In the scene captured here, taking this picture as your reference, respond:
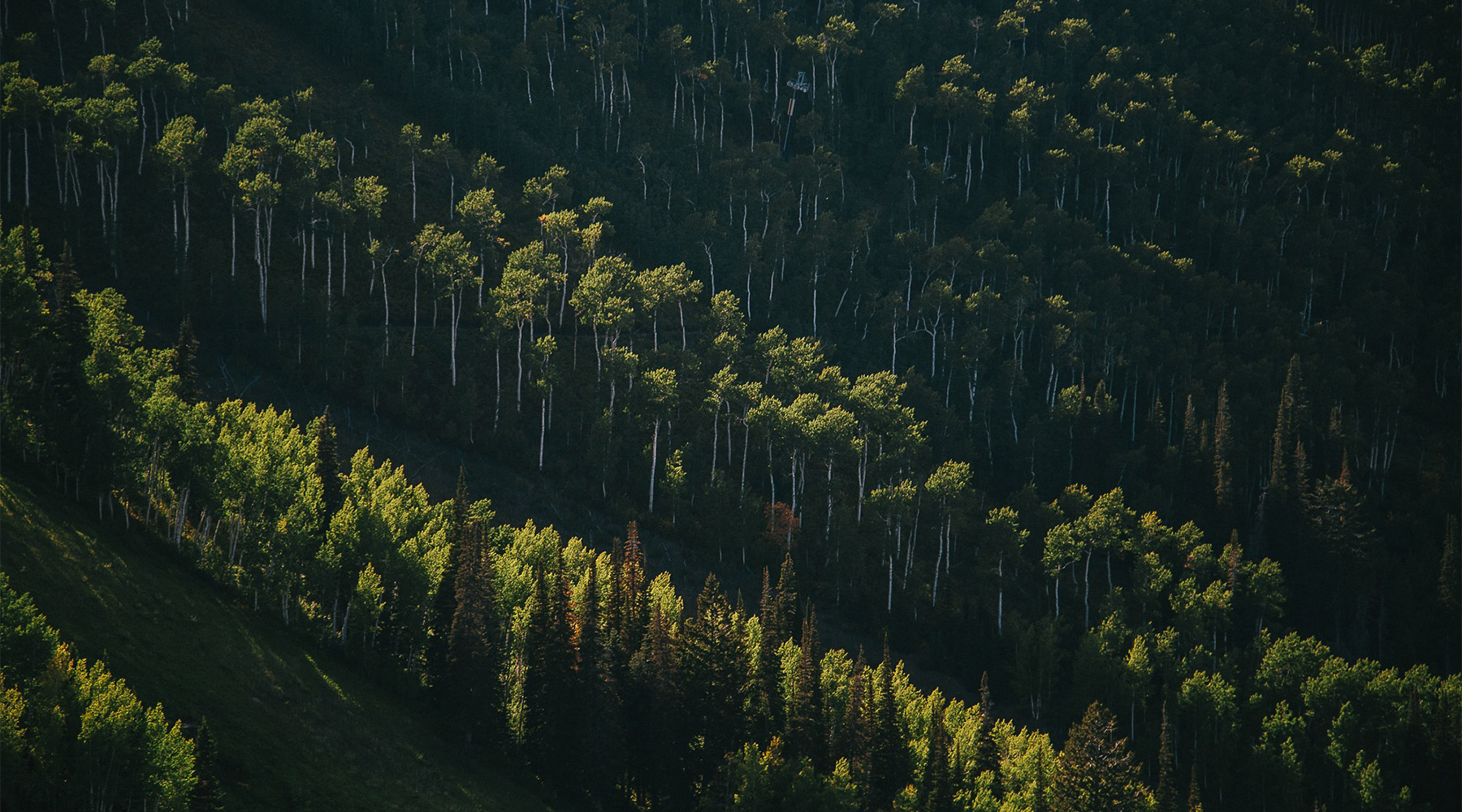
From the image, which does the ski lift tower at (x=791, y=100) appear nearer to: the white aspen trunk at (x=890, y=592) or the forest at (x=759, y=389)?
the forest at (x=759, y=389)

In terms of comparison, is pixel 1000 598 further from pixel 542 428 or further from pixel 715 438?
pixel 542 428

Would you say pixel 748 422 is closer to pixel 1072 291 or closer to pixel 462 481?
pixel 462 481

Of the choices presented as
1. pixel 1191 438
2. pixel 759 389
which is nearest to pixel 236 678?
pixel 759 389

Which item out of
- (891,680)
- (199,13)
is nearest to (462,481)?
(891,680)

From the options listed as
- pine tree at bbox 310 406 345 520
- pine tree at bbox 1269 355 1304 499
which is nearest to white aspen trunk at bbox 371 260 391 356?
pine tree at bbox 310 406 345 520

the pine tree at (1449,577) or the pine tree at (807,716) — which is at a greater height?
the pine tree at (807,716)

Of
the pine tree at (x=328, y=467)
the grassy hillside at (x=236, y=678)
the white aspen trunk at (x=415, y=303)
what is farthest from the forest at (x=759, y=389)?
the grassy hillside at (x=236, y=678)
